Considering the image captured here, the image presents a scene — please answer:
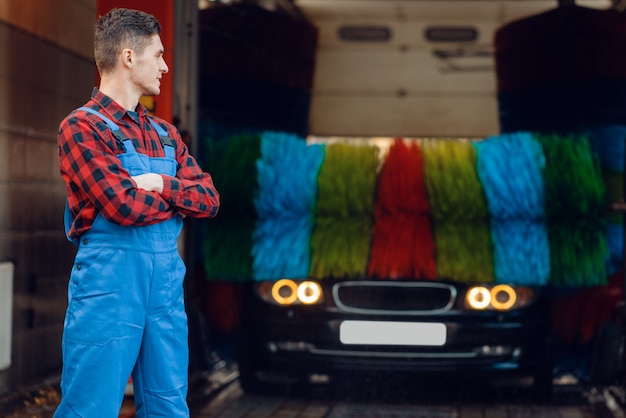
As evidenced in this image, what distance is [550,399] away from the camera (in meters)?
6.52

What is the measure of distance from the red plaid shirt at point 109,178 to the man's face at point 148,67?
92mm

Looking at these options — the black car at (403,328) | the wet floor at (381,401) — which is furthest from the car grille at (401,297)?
the wet floor at (381,401)

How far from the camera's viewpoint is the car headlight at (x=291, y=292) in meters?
6.27

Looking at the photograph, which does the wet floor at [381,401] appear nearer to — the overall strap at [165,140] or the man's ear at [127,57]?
the overall strap at [165,140]

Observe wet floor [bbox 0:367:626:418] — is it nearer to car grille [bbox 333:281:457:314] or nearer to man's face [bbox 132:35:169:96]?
car grille [bbox 333:281:457:314]

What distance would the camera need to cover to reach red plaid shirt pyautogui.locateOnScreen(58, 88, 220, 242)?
329 cm

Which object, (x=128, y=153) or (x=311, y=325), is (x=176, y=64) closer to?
(x=311, y=325)

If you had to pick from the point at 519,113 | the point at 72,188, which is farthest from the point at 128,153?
the point at 519,113

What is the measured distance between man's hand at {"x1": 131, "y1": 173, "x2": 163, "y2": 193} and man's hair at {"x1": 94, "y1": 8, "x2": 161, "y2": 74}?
341 millimetres

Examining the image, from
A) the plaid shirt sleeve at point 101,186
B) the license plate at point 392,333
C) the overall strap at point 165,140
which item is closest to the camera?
the plaid shirt sleeve at point 101,186

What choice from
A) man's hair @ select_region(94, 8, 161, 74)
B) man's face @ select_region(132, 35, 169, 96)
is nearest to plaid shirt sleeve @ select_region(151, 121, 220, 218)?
man's face @ select_region(132, 35, 169, 96)

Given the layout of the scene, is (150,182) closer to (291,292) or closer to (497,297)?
(291,292)

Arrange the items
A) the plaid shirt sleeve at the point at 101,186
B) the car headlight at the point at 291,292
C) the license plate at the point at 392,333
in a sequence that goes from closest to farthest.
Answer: the plaid shirt sleeve at the point at 101,186, the license plate at the point at 392,333, the car headlight at the point at 291,292

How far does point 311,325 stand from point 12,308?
156 centimetres
